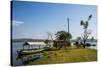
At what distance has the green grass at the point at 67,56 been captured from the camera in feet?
7.89

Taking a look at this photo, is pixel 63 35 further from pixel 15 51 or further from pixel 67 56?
pixel 15 51

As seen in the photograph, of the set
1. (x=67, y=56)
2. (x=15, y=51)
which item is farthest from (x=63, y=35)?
(x=15, y=51)

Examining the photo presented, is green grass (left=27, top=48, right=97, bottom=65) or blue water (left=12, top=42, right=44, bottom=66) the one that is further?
green grass (left=27, top=48, right=97, bottom=65)

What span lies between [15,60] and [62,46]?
0.62 metres

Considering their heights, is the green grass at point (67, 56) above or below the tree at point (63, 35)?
below

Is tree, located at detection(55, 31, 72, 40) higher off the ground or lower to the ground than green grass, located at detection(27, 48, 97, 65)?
higher

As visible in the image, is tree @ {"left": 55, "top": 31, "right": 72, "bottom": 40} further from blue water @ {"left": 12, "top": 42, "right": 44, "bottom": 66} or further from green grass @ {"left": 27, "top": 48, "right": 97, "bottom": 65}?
blue water @ {"left": 12, "top": 42, "right": 44, "bottom": 66}

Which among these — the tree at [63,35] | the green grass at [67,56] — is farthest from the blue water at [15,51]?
the tree at [63,35]

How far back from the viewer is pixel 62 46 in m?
2.49

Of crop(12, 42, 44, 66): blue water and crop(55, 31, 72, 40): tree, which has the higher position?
crop(55, 31, 72, 40): tree

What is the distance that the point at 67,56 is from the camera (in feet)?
8.18

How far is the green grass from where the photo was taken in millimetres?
2406

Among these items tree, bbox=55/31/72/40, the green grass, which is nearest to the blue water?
the green grass

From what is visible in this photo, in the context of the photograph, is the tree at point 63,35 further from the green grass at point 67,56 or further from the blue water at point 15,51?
the blue water at point 15,51
